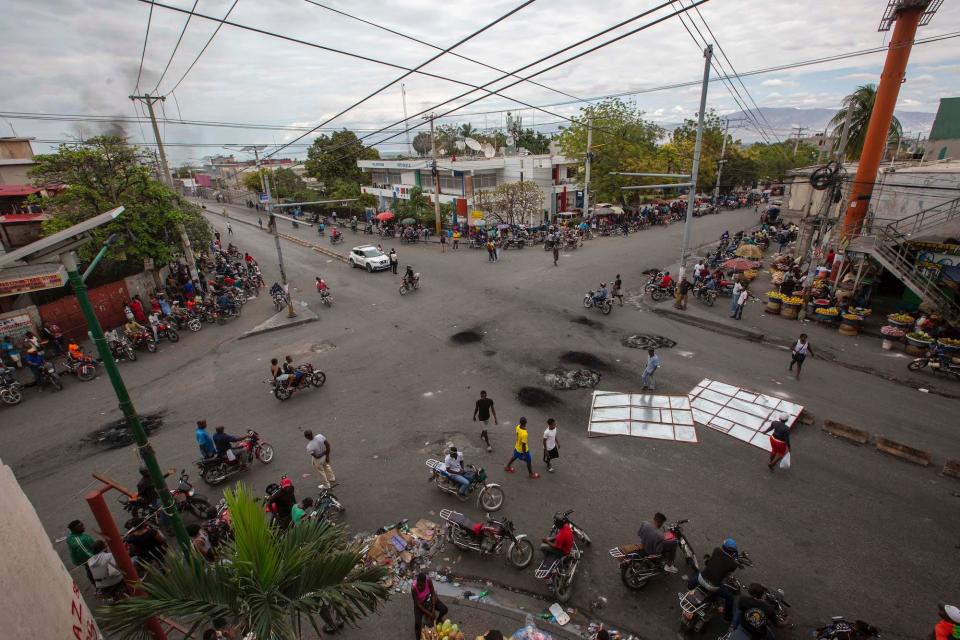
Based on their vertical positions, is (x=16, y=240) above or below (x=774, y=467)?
above

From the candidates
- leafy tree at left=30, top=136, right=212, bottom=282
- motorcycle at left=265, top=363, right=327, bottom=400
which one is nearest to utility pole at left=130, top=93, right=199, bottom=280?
leafy tree at left=30, top=136, right=212, bottom=282

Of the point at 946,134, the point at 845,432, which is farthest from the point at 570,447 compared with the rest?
the point at 946,134

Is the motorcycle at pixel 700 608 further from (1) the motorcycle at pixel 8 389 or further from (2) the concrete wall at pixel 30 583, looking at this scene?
(1) the motorcycle at pixel 8 389

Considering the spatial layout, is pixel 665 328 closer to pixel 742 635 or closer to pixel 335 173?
pixel 742 635

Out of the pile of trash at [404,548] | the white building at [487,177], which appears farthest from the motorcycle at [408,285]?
the white building at [487,177]

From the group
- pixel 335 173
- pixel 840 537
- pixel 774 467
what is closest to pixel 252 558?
pixel 840 537

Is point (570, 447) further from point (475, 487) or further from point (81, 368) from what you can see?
point (81, 368)
